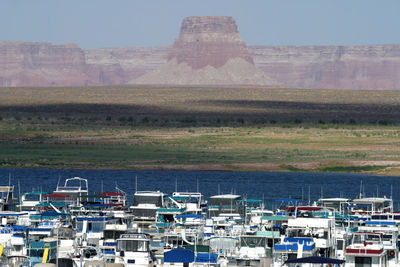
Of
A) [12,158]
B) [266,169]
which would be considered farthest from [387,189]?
[12,158]

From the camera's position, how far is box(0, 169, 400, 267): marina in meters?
46.2

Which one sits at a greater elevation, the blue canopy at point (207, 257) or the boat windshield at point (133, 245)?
the boat windshield at point (133, 245)

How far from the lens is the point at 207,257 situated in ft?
151

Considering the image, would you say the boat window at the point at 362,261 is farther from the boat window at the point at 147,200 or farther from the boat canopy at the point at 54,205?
the boat canopy at the point at 54,205

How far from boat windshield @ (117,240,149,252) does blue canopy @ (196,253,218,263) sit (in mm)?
2728

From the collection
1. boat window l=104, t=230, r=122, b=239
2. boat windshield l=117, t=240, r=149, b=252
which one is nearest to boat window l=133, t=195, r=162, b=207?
boat window l=104, t=230, r=122, b=239

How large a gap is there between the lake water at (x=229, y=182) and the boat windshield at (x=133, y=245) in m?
33.5

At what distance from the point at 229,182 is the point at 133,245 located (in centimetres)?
5716

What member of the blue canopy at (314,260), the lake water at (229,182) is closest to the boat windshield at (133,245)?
the blue canopy at (314,260)

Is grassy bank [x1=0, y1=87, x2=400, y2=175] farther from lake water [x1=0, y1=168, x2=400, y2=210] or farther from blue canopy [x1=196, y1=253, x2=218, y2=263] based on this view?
blue canopy [x1=196, y1=253, x2=218, y2=263]

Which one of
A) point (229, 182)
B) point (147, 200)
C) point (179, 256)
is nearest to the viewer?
point (179, 256)

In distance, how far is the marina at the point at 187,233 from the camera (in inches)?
1821

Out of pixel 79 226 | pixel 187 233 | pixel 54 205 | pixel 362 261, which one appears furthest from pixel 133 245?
pixel 54 205

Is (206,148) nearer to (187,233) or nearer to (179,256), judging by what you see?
(187,233)
